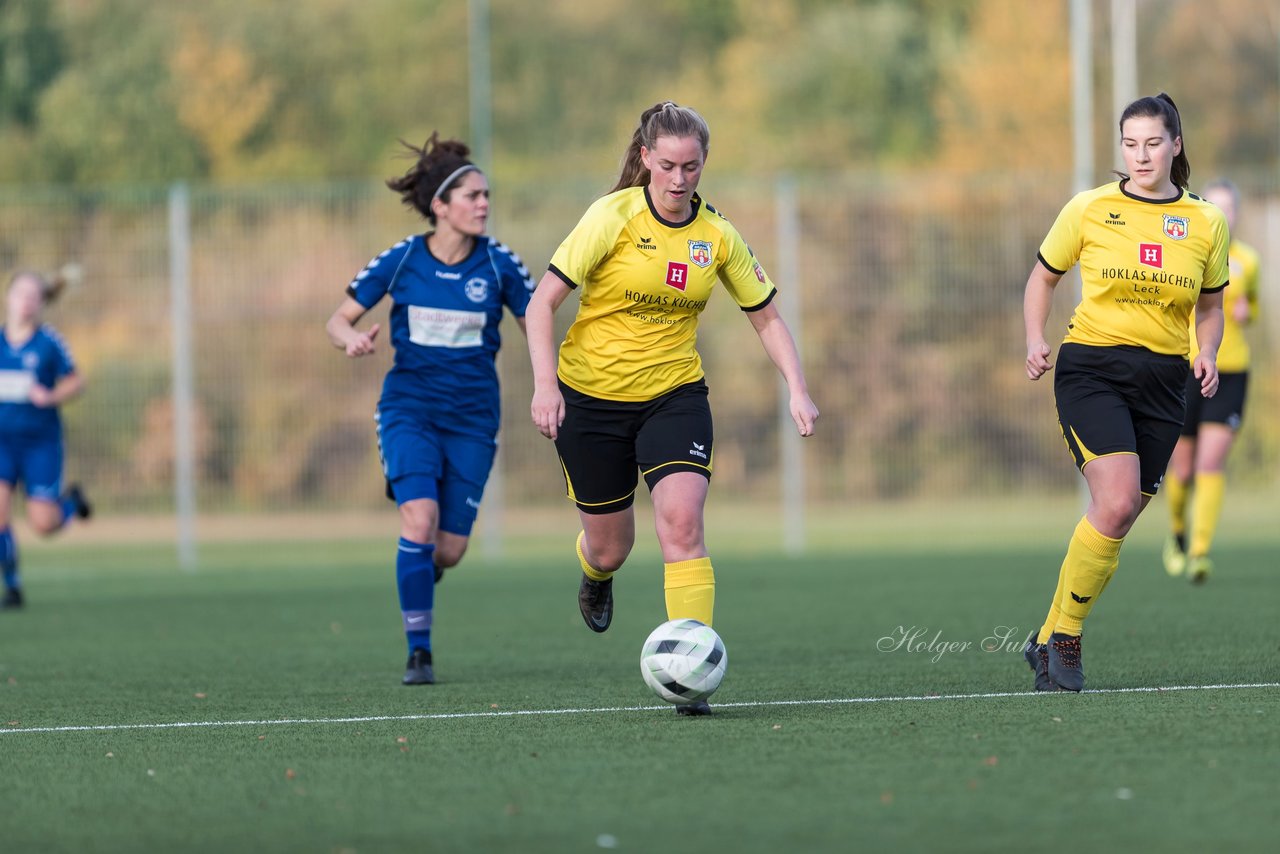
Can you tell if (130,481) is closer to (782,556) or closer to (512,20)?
(782,556)

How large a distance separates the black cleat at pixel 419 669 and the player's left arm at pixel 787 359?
2126 millimetres

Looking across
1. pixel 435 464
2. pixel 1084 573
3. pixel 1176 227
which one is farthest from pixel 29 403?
pixel 1176 227

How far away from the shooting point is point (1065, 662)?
6.69 meters

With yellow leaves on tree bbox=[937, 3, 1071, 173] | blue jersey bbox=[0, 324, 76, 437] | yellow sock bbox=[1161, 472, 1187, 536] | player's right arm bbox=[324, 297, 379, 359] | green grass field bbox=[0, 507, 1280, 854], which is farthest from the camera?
Result: yellow leaves on tree bbox=[937, 3, 1071, 173]

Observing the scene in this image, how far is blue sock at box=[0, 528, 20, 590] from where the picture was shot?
12.6 meters

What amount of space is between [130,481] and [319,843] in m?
14.7

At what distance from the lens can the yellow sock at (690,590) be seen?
6.39m

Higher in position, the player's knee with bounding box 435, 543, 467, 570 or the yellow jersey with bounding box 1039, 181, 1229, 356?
the yellow jersey with bounding box 1039, 181, 1229, 356

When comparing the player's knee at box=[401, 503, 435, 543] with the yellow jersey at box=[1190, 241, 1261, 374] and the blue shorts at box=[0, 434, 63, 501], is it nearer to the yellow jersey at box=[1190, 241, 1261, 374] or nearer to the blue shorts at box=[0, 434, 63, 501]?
the yellow jersey at box=[1190, 241, 1261, 374]

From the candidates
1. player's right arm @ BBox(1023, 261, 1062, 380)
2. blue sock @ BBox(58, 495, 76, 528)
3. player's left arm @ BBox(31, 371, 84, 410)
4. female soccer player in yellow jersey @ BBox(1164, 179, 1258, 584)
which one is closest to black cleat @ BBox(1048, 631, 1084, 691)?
player's right arm @ BBox(1023, 261, 1062, 380)

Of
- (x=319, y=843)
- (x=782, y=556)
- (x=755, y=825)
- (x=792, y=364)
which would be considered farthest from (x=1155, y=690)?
(x=782, y=556)

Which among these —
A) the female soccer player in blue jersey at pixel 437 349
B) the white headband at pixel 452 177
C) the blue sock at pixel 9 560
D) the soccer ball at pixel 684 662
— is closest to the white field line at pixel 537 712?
the soccer ball at pixel 684 662

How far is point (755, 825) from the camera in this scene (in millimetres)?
4371

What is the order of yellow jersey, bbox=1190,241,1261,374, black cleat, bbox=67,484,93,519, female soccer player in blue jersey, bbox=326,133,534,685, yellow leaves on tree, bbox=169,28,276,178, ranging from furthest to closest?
yellow leaves on tree, bbox=169,28,276,178 → black cleat, bbox=67,484,93,519 → yellow jersey, bbox=1190,241,1261,374 → female soccer player in blue jersey, bbox=326,133,534,685
